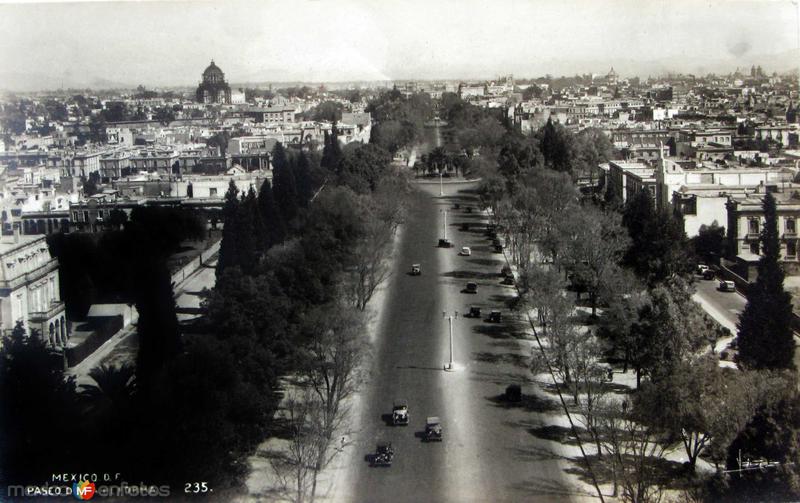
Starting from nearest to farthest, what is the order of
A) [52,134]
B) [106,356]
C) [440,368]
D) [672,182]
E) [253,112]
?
[440,368] < [106,356] < [672,182] < [52,134] < [253,112]

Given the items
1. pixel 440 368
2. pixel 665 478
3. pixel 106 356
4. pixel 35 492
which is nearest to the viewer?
pixel 35 492

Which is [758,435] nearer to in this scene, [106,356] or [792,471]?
[792,471]

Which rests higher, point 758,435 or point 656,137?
point 656,137

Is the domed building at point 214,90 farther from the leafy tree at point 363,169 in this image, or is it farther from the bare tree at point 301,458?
the bare tree at point 301,458

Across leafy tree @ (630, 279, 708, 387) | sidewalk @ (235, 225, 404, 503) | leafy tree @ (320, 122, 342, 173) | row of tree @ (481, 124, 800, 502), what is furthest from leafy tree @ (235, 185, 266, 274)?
leafy tree @ (320, 122, 342, 173)

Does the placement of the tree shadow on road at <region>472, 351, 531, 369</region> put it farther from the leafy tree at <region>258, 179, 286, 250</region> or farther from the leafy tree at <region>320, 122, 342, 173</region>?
the leafy tree at <region>320, 122, 342, 173</region>

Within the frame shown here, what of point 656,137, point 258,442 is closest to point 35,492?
point 258,442
